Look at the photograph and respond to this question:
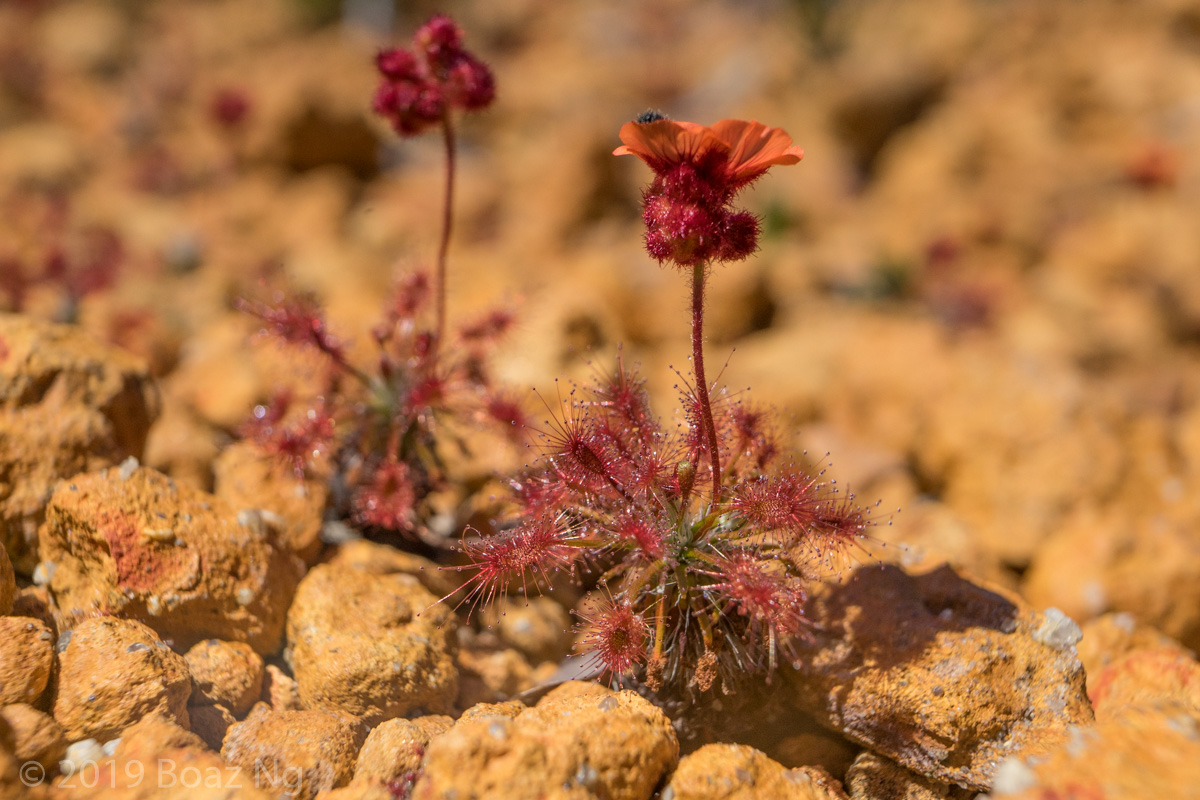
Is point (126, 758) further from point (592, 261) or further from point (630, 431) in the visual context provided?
point (592, 261)

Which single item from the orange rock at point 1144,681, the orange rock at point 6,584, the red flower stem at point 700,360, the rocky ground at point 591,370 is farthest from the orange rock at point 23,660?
the orange rock at point 1144,681

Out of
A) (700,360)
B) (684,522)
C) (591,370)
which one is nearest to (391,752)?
(684,522)

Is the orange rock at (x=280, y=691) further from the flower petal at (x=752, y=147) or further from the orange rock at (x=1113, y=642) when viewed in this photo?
the orange rock at (x=1113, y=642)

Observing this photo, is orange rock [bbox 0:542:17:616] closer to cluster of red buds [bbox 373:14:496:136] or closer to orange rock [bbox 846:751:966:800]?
cluster of red buds [bbox 373:14:496:136]

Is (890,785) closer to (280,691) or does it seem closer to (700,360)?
(700,360)

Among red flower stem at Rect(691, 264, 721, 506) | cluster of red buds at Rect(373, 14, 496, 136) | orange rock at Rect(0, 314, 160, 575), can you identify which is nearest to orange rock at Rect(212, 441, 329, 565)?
orange rock at Rect(0, 314, 160, 575)
